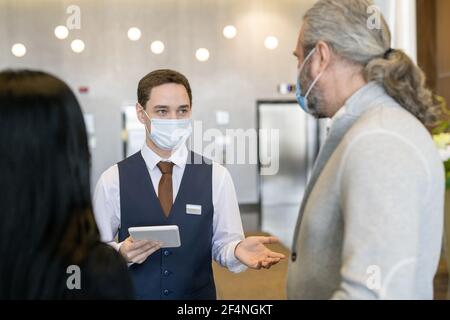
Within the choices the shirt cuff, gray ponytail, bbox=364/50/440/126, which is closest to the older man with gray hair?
gray ponytail, bbox=364/50/440/126

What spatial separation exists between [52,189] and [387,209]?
677 mm

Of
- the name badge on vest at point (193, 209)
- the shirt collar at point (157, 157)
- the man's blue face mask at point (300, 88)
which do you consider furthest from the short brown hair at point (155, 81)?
the man's blue face mask at point (300, 88)

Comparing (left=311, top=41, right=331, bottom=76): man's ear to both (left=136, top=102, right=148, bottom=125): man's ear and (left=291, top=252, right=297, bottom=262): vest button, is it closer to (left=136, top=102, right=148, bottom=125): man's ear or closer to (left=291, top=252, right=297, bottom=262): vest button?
(left=291, top=252, right=297, bottom=262): vest button

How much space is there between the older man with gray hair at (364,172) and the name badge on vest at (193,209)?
743mm

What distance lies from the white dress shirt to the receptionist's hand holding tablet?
20 centimetres

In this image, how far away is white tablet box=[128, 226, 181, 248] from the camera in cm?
195

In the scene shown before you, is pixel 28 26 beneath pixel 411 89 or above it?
above

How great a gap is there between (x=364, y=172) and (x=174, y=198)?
114 centimetres

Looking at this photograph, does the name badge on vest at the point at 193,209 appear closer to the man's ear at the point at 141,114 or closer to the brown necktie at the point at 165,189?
the brown necktie at the point at 165,189

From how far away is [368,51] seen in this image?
1.50 metres

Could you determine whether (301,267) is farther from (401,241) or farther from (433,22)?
(433,22)

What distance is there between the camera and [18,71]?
1.17m

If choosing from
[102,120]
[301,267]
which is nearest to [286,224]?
[102,120]

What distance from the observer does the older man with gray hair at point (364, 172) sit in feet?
4.08
